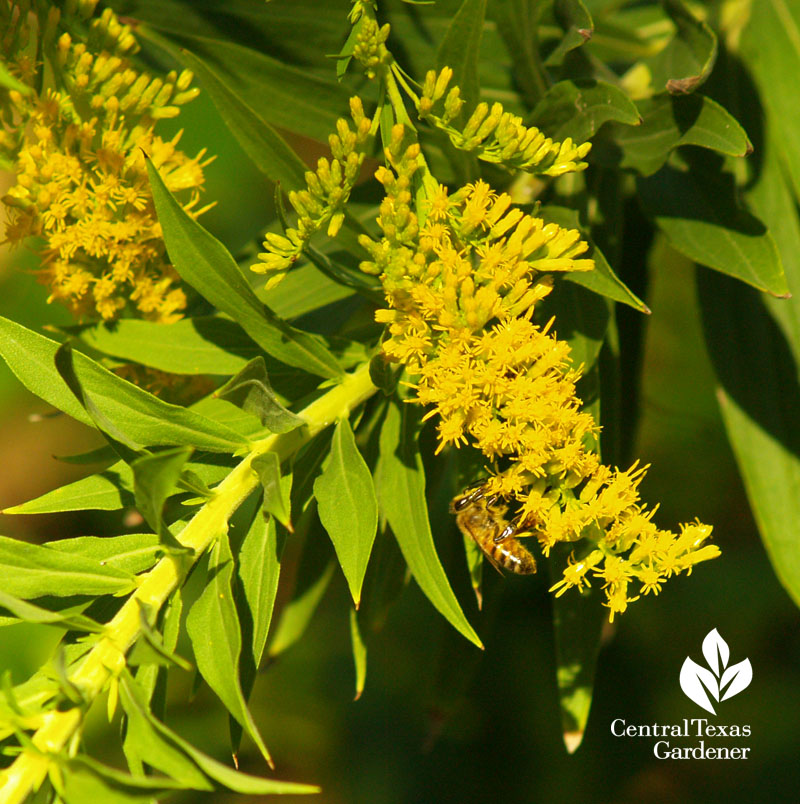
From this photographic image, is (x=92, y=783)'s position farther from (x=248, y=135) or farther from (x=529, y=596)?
(x=529, y=596)

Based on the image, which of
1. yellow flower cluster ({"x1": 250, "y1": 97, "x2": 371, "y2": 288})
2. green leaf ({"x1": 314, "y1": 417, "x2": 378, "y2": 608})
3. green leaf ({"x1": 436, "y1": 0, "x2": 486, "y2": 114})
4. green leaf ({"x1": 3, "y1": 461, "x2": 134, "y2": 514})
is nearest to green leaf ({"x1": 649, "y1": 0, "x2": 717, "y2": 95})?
green leaf ({"x1": 436, "y1": 0, "x2": 486, "y2": 114})

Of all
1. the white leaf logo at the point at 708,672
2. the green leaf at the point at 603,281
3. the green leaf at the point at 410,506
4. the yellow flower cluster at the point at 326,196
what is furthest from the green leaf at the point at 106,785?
A: the white leaf logo at the point at 708,672

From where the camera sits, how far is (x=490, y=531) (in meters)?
1.46

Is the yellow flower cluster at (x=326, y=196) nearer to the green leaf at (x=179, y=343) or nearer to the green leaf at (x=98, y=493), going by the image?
the green leaf at (x=179, y=343)

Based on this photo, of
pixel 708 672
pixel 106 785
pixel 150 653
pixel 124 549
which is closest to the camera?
pixel 106 785

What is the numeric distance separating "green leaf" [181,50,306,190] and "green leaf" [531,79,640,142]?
0.44 metres

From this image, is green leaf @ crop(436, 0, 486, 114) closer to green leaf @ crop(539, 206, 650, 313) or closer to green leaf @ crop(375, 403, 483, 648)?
green leaf @ crop(539, 206, 650, 313)

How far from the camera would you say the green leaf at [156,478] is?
93 centimetres

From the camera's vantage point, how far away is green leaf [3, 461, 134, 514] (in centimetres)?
122

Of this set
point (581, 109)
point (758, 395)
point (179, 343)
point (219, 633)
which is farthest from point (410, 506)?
point (758, 395)

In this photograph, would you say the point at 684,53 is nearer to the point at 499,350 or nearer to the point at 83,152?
the point at 499,350

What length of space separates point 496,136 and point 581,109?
0.80 ft

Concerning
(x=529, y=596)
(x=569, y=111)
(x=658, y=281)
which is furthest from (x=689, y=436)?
(x=569, y=111)

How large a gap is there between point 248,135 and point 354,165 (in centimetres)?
23
